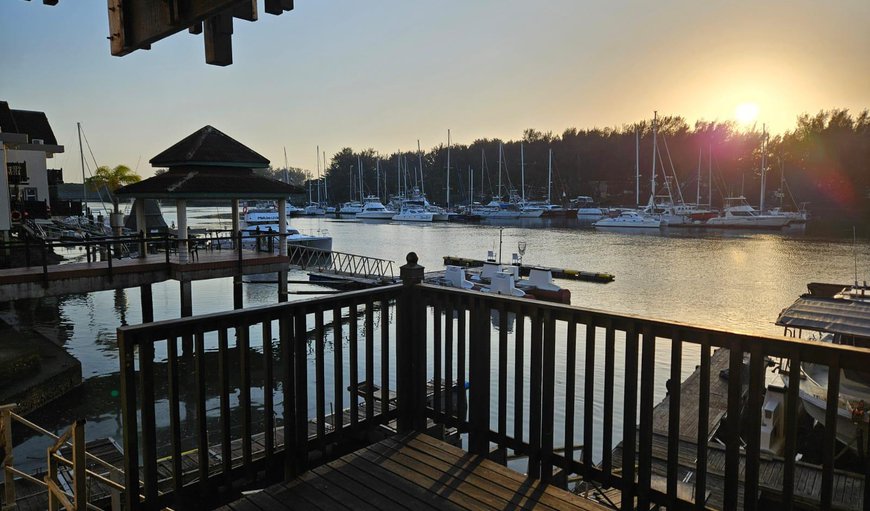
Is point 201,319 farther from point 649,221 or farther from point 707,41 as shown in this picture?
Answer: point 649,221

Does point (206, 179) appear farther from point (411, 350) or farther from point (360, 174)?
point (360, 174)

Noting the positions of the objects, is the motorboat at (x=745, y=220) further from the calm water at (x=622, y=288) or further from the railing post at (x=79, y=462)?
the railing post at (x=79, y=462)

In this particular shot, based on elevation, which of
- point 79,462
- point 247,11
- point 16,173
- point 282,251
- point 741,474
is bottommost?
point 741,474

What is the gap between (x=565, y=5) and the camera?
31.1 ft

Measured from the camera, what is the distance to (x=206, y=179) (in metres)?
16.2

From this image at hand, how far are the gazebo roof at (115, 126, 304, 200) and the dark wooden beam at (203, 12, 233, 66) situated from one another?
13.7 m

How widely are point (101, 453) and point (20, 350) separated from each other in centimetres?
676

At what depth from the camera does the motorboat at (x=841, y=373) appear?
25.4 feet

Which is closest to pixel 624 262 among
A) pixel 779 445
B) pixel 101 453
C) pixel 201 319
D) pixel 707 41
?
pixel 707 41

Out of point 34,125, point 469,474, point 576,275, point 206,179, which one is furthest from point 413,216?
point 469,474

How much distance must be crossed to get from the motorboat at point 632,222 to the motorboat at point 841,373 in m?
51.0

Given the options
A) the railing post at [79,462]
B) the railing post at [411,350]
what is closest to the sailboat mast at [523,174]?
the railing post at [411,350]

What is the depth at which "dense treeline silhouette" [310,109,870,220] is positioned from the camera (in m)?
69.6

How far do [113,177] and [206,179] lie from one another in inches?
1984
